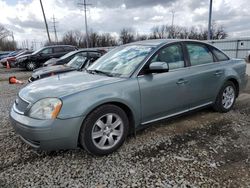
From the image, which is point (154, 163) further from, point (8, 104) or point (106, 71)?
point (8, 104)

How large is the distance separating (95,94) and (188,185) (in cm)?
149

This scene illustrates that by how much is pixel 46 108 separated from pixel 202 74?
105 inches

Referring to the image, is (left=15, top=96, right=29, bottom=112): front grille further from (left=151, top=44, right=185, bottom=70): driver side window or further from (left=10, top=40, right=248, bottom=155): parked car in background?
(left=151, top=44, right=185, bottom=70): driver side window

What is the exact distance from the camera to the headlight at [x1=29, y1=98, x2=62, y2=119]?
270cm

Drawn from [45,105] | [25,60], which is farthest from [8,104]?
[25,60]

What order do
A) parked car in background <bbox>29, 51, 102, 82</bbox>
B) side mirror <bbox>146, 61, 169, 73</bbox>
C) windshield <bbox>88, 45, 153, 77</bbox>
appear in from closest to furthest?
side mirror <bbox>146, 61, 169, 73</bbox>, windshield <bbox>88, 45, 153, 77</bbox>, parked car in background <bbox>29, 51, 102, 82</bbox>

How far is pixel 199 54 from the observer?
165 inches

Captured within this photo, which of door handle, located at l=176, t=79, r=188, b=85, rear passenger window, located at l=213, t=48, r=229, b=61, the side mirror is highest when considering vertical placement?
rear passenger window, located at l=213, t=48, r=229, b=61

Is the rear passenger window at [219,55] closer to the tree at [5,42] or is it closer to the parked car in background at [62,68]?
the parked car in background at [62,68]

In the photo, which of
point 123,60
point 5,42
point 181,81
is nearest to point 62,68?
point 123,60

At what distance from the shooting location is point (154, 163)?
2.90 m

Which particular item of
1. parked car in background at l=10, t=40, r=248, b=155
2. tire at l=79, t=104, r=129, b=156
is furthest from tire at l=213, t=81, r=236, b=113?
tire at l=79, t=104, r=129, b=156

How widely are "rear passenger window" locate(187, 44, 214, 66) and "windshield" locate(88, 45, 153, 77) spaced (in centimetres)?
82

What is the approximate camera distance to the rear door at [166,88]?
337 cm
